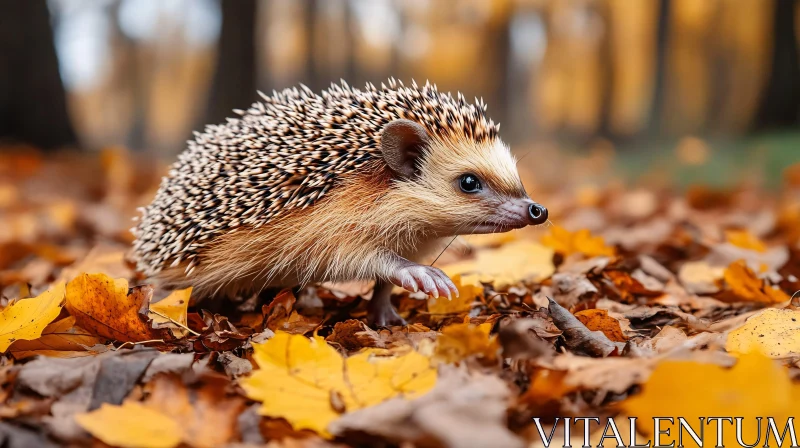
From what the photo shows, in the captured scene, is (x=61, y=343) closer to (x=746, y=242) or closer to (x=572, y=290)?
(x=572, y=290)

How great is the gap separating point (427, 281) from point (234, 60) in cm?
1127

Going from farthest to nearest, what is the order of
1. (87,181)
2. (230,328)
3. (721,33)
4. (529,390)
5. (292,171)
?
(721,33) < (87,181) < (292,171) < (230,328) < (529,390)

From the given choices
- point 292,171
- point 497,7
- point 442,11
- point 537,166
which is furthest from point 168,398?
point 442,11

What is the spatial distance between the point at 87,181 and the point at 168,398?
28.7ft

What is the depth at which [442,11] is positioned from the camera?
105ft

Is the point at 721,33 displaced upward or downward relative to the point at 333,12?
downward

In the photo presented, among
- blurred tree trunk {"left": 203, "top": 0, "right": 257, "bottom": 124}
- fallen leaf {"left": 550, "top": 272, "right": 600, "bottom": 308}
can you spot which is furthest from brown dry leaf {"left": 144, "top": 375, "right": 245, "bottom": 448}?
blurred tree trunk {"left": 203, "top": 0, "right": 257, "bottom": 124}

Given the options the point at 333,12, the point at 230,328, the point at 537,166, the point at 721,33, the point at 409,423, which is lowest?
the point at 409,423

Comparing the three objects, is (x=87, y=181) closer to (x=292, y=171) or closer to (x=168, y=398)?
(x=292, y=171)

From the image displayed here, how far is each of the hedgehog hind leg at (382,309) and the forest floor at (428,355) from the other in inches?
5.4

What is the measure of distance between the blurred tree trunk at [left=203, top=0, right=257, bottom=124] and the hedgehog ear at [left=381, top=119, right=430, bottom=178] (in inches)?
402

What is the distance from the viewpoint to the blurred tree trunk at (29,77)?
13.1 m

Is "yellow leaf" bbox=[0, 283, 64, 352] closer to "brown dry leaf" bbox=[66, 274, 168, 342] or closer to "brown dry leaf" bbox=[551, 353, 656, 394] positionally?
"brown dry leaf" bbox=[66, 274, 168, 342]

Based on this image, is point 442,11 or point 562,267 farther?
point 442,11
